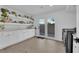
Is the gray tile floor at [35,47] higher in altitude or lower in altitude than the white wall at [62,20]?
lower

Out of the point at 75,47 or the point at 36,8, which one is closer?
the point at 75,47

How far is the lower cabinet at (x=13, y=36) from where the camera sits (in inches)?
94.7

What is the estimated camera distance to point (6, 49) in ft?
7.95

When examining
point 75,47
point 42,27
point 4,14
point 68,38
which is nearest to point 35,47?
point 42,27

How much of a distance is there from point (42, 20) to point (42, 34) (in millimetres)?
309

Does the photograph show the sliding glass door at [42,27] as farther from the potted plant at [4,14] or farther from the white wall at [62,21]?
the potted plant at [4,14]

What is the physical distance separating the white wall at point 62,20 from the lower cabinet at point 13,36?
19.5 inches

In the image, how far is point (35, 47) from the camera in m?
2.53

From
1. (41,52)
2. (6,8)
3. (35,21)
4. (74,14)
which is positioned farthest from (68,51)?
(6,8)

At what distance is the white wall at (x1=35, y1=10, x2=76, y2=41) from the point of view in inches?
96.8

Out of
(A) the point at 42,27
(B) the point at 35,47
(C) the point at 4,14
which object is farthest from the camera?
(A) the point at 42,27

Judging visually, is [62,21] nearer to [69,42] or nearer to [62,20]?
[62,20]

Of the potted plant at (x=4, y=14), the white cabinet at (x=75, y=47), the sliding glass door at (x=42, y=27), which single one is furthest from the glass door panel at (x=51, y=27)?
the potted plant at (x=4, y=14)

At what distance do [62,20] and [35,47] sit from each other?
2.64 feet
